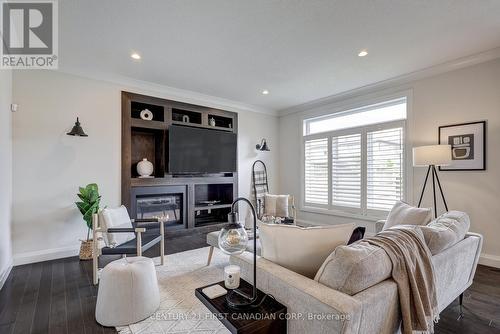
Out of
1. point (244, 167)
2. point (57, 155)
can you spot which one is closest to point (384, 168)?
point (244, 167)

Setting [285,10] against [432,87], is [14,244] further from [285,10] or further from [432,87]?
[432,87]

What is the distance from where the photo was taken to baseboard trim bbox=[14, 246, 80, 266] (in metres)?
3.27

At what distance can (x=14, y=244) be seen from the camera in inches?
129

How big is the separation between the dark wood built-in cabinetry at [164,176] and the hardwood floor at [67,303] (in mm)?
1446

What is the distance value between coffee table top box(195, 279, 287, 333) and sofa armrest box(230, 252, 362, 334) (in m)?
0.05

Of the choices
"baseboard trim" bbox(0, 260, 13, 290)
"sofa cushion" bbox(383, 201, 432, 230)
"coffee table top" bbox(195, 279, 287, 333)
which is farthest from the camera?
"baseboard trim" bbox(0, 260, 13, 290)

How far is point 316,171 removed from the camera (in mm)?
5531

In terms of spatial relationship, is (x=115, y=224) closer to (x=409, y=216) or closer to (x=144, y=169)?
(x=144, y=169)

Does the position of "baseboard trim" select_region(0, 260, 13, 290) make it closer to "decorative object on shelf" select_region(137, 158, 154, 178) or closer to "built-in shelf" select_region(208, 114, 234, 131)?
"decorative object on shelf" select_region(137, 158, 154, 178)

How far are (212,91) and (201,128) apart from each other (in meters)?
0.78

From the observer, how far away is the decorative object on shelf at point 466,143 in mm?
3352

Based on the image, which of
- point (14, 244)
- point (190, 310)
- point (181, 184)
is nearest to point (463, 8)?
point (190, 310)

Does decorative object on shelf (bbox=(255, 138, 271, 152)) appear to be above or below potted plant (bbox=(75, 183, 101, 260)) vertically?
above

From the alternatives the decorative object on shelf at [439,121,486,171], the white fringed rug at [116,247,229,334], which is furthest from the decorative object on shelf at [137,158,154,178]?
the decorative object on shelf at [439,121,486,171]
